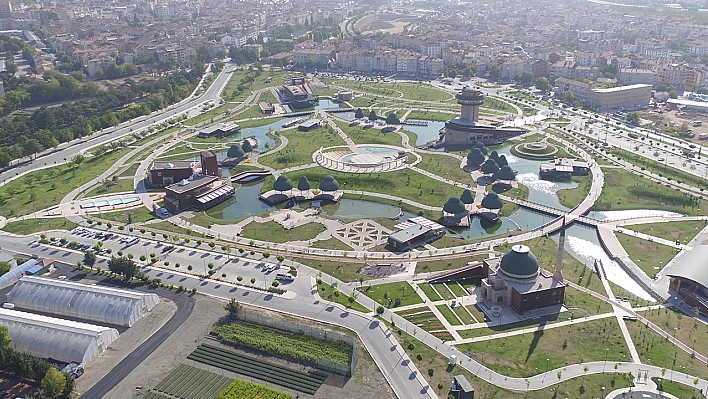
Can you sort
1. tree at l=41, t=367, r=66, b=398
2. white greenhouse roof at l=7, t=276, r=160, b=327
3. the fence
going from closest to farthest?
1. tree at l=41, t=367, r=66, b=398
2. the fence
3. white greenhouse roof at l=7, t=276, r=160, b=327

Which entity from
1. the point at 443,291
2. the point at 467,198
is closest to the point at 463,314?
the point at 443,291

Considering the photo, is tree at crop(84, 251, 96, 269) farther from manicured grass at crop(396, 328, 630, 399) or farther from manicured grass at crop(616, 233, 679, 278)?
manicured grass at crop(616, 233, 679, 278)

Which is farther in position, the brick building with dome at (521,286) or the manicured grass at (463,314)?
the brick building with dome at (521,286)

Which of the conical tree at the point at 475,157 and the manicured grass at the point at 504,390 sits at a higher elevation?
the manicured grass at the point at 504,390

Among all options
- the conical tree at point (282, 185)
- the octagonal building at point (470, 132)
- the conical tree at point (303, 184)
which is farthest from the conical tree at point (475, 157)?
the conical tree at point (282, 185)

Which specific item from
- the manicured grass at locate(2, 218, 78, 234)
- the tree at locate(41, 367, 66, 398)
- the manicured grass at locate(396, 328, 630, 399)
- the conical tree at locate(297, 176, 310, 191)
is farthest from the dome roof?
the manicured grass at locate(2, 218, 78, 234)

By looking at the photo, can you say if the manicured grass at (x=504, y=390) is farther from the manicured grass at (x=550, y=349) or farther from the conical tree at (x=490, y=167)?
the conical tree at (x=490, y=167)
